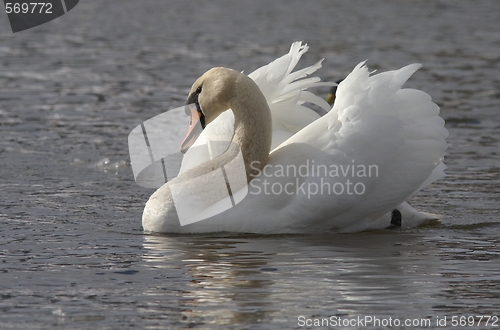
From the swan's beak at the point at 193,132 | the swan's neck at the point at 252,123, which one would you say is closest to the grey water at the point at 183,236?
the swan's neck at the point at 252,123

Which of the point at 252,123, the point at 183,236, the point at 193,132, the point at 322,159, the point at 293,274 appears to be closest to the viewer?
the point at 293,274

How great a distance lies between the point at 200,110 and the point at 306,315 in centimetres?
295

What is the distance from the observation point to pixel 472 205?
9016 mm

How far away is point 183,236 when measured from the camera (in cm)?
781

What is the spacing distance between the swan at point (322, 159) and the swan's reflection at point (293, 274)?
0.16 meters

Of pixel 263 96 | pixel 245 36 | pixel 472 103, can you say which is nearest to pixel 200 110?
pixel 263 96

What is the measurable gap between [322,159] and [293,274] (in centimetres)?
133

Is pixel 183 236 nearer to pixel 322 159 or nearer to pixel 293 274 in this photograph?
pixel 322 159

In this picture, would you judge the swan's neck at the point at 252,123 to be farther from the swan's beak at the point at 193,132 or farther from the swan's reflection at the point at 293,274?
the swan's reflection at the point at 293,274

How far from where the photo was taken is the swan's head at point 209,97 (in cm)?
800

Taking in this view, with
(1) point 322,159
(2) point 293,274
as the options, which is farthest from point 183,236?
(2) point 293,274

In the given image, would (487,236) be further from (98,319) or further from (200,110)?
(98,319)

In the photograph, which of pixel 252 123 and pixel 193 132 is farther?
pixel 193 132

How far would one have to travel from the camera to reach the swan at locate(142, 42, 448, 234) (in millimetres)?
7680
